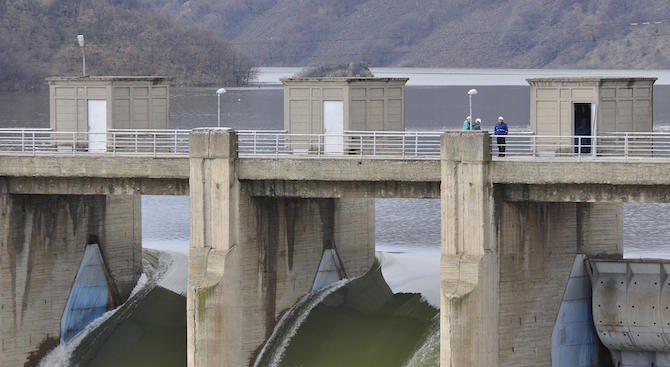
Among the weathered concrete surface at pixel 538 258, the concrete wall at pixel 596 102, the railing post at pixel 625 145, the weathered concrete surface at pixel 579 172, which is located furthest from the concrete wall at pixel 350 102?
the weathered concrete surface at pixel 579 172

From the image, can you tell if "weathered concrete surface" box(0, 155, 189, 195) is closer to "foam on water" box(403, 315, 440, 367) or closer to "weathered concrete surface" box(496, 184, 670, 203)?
"foam on water" box(403, 315, 440, 367)

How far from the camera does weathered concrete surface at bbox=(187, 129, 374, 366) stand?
168 ft

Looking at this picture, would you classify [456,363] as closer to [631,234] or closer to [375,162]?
[375,162]

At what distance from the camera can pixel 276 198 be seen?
179 ft

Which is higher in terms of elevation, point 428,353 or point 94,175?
point 94,175

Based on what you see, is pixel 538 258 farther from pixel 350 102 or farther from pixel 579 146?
pixel 350 102

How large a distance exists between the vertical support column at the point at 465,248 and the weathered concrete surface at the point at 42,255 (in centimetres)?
1528

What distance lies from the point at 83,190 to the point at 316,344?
8994 millimetres

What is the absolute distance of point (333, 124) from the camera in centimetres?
5506

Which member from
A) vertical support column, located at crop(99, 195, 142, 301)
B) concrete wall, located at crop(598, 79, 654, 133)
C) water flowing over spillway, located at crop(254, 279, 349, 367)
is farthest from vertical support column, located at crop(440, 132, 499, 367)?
vertical support column, located at crop(99, 195, 142, 301)

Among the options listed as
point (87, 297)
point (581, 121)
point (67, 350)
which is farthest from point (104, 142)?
point (581, 121)

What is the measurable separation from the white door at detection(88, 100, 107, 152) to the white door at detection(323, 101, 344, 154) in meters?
7.84

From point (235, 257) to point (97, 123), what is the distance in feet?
29.4

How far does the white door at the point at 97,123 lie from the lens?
190 feet
